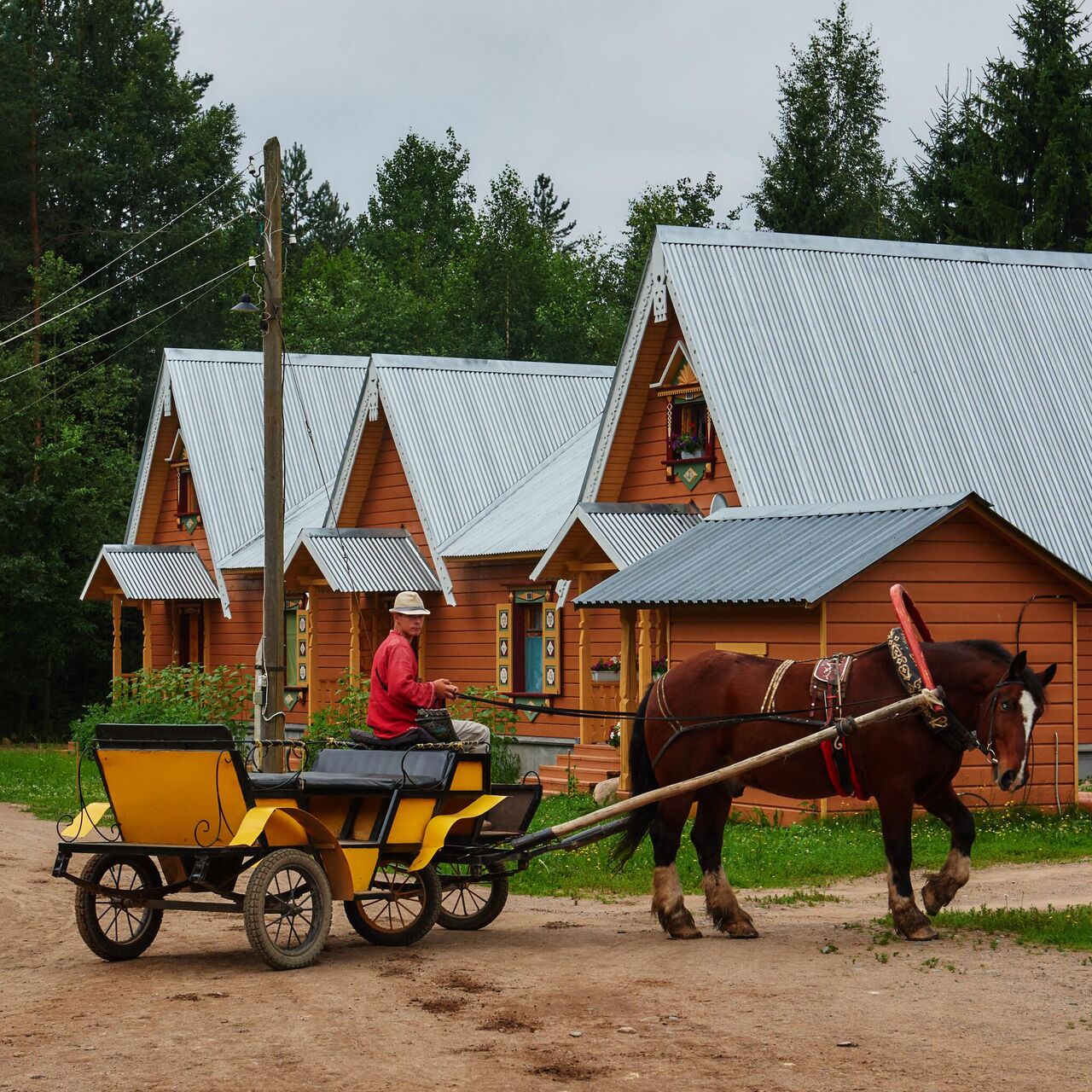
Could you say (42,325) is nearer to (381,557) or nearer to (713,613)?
(381,557)

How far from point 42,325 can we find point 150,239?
11228mm

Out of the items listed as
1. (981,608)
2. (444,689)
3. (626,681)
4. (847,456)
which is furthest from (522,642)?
(444,689)

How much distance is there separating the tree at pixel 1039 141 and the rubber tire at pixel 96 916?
107ft

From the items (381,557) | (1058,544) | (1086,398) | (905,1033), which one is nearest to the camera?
(905,1033)

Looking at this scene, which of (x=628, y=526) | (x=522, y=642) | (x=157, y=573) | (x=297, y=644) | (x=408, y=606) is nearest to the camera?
(x=408, y=606)

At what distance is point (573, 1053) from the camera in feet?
28.6

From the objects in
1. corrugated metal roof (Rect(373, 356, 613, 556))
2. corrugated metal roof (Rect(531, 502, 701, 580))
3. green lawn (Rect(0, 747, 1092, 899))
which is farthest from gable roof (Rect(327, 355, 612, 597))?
green lawn (Rect(0, 747, 1092, 899))

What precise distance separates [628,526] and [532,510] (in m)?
5.53

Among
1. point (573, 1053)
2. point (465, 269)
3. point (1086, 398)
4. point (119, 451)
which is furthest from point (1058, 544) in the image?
point (465, 269)

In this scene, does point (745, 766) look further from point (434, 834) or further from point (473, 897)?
point (473, 897)

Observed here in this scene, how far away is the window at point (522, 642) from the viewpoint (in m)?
28.7

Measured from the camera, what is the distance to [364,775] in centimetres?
1253

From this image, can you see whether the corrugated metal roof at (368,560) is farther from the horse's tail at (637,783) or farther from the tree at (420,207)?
the tree at (420,207)

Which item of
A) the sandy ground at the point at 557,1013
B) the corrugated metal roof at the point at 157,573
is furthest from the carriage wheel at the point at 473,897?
the corrugated metal roof at the point at 157,573
